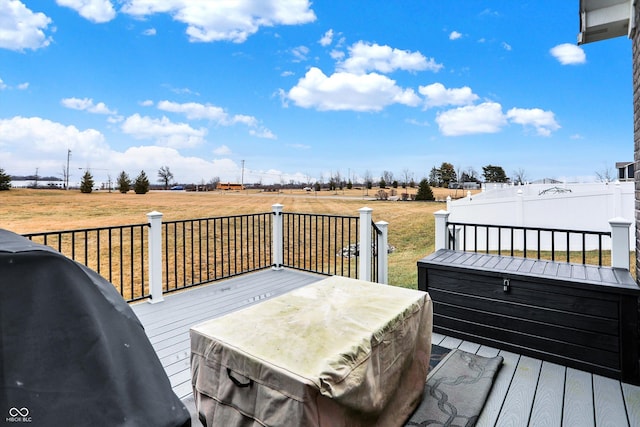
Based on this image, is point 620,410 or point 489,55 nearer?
point 620,410

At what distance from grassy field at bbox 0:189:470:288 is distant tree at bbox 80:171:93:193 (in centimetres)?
16

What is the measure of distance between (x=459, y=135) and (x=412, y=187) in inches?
169

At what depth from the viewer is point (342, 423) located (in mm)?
1454

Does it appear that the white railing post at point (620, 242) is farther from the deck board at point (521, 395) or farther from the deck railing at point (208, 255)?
the deck railing at point (208, 255)

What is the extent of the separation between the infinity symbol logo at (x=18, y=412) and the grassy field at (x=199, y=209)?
504 centimetres

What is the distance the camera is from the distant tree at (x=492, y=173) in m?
25.4

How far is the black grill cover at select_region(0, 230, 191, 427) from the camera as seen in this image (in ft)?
2.33

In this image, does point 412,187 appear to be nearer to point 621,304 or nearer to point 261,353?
point 621,304

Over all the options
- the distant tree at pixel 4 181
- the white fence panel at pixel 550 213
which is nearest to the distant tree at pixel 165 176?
the distant tree at pixel 4 181

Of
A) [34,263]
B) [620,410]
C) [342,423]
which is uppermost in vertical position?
[34,263]

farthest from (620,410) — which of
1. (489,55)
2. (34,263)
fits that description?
(489,55)

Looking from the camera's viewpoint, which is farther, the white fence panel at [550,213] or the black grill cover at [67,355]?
the white fence panel at [550,213]

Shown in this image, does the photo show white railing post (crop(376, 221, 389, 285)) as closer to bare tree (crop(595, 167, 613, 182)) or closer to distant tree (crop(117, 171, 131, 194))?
distant tree (crop(117, 171, 131, 194))

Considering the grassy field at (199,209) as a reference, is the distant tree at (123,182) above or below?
above
